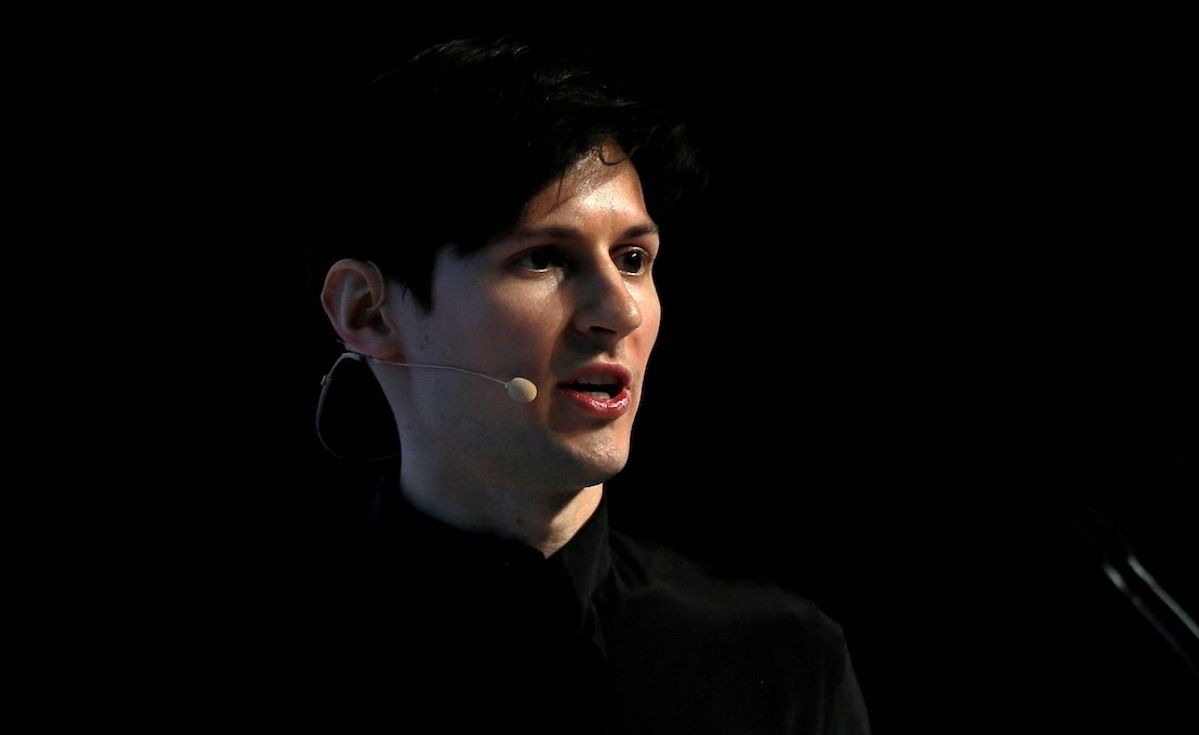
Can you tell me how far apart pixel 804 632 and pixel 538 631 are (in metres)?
0.37

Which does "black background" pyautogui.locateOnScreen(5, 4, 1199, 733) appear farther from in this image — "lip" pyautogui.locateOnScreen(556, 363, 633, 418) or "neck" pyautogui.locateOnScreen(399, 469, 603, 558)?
"lip" pyautogui.locateOnScreen(556, 363, 633, 418)

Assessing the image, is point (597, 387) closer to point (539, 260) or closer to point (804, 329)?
point (539, 260)

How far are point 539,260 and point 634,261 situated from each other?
14cm

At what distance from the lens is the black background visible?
Answer: 184cm

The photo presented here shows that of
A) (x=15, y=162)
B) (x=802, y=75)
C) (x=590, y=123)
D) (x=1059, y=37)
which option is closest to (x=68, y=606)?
(x=15, y=162)

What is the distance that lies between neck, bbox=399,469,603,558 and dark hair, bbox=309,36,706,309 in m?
0.24

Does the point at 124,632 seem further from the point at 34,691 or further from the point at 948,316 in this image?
the point at 948,316

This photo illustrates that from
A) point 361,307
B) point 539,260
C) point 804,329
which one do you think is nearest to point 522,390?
point 539,260

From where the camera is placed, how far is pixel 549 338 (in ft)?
4.41

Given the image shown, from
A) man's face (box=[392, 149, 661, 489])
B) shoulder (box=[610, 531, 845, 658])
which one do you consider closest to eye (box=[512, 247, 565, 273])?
man's face (box=[392, 149, 661, 489])

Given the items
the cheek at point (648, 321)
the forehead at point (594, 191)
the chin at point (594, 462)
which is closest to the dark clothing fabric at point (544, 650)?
the chin at point (594, 462)

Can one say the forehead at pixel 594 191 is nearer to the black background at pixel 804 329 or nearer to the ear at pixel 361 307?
the ear at pixel 361 307

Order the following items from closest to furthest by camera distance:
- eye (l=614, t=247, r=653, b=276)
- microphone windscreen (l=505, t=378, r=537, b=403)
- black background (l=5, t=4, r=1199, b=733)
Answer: microphone windscreen (l=505, t=378, r=537, b=403)
eye (l=614, t=247, r=653, b=276)
black background (l=5, t=4, r=1199, b=733)

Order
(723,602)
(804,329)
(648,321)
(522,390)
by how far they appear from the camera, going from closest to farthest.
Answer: (522,390), (648,321), (723,602), (804,329)
